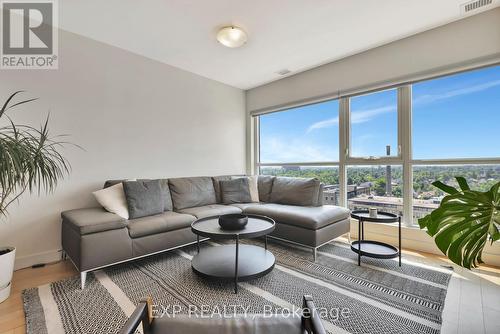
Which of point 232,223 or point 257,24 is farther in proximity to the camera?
point 257,24

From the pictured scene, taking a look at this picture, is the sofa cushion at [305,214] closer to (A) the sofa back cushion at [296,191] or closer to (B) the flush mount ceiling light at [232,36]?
(A) the sofa back cushion at [296,191]

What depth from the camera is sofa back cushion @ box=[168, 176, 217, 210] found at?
3.14 m

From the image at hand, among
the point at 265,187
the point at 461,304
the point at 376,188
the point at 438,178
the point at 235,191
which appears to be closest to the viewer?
the point at 461,304

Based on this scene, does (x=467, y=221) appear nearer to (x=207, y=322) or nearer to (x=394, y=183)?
(x=207, y=322)

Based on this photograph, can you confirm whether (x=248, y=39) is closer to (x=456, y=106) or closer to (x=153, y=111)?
(x=153, y=111)

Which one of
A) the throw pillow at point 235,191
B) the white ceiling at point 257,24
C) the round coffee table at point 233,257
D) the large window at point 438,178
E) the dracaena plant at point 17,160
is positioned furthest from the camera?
the throw pillow at point 235,191

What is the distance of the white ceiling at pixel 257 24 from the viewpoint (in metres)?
2.24

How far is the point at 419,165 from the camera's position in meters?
2.84

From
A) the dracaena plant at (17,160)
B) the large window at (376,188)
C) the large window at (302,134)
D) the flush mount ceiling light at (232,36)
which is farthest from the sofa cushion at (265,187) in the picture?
the dracaena plant at (17,160)

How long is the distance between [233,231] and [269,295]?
572 mm

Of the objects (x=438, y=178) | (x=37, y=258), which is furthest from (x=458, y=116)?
(x=37, y=258)

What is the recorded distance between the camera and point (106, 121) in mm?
2932

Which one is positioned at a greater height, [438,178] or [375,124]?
[375,124]

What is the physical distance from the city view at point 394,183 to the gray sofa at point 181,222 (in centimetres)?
51
